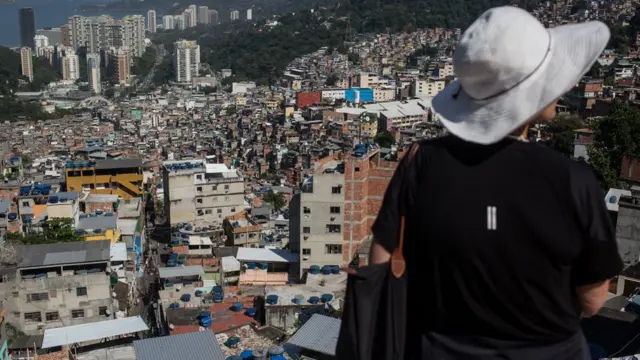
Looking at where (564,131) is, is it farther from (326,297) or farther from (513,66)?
(513,66)

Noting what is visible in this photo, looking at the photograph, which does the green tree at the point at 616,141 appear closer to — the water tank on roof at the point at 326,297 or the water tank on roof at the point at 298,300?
the water tank on roof at the point at 326,297

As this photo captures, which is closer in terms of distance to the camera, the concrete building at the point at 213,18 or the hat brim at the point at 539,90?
the hat brim at the point at 539,90

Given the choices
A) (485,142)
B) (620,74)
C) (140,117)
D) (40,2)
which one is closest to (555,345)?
(485,142)

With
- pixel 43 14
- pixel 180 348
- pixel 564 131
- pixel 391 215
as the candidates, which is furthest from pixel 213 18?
pixel 391 215

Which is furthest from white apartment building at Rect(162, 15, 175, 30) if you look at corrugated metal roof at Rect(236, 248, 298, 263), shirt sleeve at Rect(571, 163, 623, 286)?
shirt sleeve at Rect(571, 163, 623, 286)

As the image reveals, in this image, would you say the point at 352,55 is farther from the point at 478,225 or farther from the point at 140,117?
the point at 478,225

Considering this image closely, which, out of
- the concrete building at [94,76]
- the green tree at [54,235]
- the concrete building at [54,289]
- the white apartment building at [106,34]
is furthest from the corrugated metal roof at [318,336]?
the white apartment building at [106,34]
